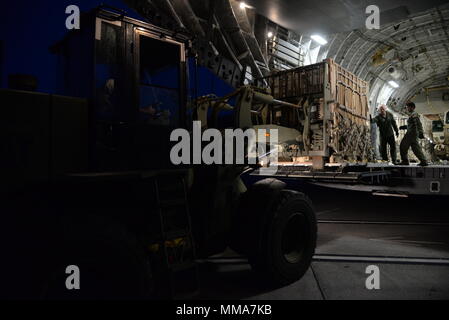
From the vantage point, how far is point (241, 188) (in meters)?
4.13

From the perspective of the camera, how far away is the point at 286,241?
3.96 metres

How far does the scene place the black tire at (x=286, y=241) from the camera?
3.46m

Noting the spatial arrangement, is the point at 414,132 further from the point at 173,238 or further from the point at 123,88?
the point at 123,88

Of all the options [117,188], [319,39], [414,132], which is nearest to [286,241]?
[117,188]

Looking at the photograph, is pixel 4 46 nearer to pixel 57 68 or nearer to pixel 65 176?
pixel 57 68

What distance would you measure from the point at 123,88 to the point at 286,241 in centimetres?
275

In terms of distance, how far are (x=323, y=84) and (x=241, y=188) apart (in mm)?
4514

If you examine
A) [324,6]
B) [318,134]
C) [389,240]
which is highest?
[324,6]

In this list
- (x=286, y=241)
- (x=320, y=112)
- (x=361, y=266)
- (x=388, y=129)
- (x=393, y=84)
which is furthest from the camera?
(x=393, y=84)

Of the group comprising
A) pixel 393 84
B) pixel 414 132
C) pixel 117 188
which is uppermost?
pixel 393 84

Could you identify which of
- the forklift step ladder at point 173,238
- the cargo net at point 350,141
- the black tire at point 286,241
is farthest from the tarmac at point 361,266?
the cargo net at point 350,141

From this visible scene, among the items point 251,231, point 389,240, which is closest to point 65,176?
point 251,231

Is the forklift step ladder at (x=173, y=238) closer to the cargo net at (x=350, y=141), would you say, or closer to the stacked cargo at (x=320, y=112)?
the stacked cargo at (x=320, y=112)

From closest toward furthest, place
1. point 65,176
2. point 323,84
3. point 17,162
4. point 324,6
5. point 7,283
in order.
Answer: point 7,283 < point 17,162 < point 65,176 < point 323,84 < point 324,6
